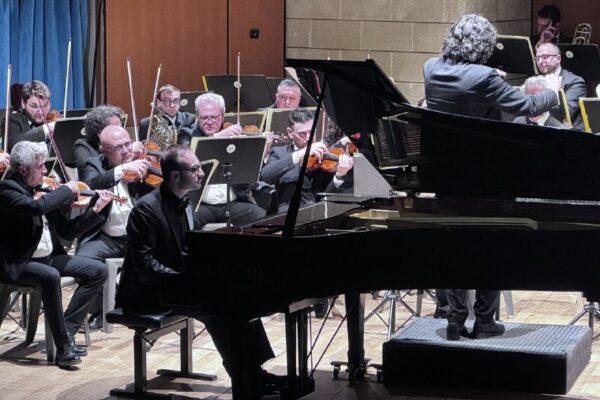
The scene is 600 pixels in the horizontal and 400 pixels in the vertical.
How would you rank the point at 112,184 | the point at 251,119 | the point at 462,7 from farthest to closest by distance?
1. the point at 462,7
2. the point at 251,119
3. the point at 112,184

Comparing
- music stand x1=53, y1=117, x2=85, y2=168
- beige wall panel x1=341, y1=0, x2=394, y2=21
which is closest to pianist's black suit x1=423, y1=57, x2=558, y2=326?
music stand x1=53, y1=117, x2=85, y2=168

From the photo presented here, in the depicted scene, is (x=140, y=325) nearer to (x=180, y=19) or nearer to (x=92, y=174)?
(x=92, y=174)

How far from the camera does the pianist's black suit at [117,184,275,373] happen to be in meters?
5.25

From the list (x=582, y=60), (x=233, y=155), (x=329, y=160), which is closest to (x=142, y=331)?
(x=233, y=155)

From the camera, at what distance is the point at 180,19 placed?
1117 centimetres

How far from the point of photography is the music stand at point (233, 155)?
6707 millimetres

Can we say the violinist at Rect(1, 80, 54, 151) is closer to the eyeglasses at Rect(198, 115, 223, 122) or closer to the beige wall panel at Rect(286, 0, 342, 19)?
the eyeglasses at Rect(198, 115, 223, 122)

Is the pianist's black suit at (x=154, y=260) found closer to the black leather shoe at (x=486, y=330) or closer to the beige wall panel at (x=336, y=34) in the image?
the black leather shoe at (x=486, y=330)

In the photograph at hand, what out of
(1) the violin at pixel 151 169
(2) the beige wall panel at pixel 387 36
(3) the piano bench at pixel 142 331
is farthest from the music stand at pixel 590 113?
(2) the beige wall panel at pixel 387 36

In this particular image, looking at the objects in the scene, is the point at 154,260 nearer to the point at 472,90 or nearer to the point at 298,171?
the point at 472,90

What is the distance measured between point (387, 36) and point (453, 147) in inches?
235

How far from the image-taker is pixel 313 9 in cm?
1143

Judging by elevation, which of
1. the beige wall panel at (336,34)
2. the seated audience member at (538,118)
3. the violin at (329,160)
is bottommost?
the violin at (329,160)

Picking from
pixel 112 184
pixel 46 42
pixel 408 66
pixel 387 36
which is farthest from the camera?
pixel 387 36
